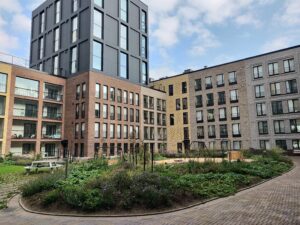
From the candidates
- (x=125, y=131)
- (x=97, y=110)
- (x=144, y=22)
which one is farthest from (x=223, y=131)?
(x=144, y=22)

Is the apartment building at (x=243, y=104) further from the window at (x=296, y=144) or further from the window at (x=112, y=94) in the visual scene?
the window at (x=112, y=94)

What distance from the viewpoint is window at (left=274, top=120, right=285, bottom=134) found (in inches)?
1630

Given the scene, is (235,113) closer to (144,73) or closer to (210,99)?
(210,99)

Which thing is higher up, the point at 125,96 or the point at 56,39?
the point at 56,39

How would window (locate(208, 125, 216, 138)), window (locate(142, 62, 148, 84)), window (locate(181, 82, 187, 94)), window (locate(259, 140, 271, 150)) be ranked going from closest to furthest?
window (locate(259, 140, 271, 150)) → window (locate(208, 125, 216, 138)) → window (locate(142, 62, 148, 84)) → window (locate(181, 82, 187, 94))

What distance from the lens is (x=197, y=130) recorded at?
51.1 meters

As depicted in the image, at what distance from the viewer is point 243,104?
4581cm

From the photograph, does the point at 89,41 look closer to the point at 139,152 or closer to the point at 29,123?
the point at 29,123

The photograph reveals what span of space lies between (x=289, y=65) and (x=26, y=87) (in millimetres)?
42093

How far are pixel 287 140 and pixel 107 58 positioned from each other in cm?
3288

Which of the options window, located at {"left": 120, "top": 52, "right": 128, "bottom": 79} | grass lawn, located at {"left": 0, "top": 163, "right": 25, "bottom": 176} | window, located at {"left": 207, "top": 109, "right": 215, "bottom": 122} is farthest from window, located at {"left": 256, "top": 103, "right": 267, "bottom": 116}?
grass lawn, located at {"left": 0, "top": 163, "right": 25, "bottom": 176}

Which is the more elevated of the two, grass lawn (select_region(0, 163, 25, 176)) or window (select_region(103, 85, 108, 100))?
window (select_region(103, 85, 108, 100))

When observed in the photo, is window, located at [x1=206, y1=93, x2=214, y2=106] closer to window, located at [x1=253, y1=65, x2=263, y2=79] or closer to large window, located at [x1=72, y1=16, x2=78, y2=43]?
window, located at [x1=253, y1=65, x2=263, y2=79]

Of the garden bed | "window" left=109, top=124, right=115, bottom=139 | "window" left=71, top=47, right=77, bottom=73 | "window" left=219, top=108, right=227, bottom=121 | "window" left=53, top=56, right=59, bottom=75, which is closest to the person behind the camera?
the garden bed
